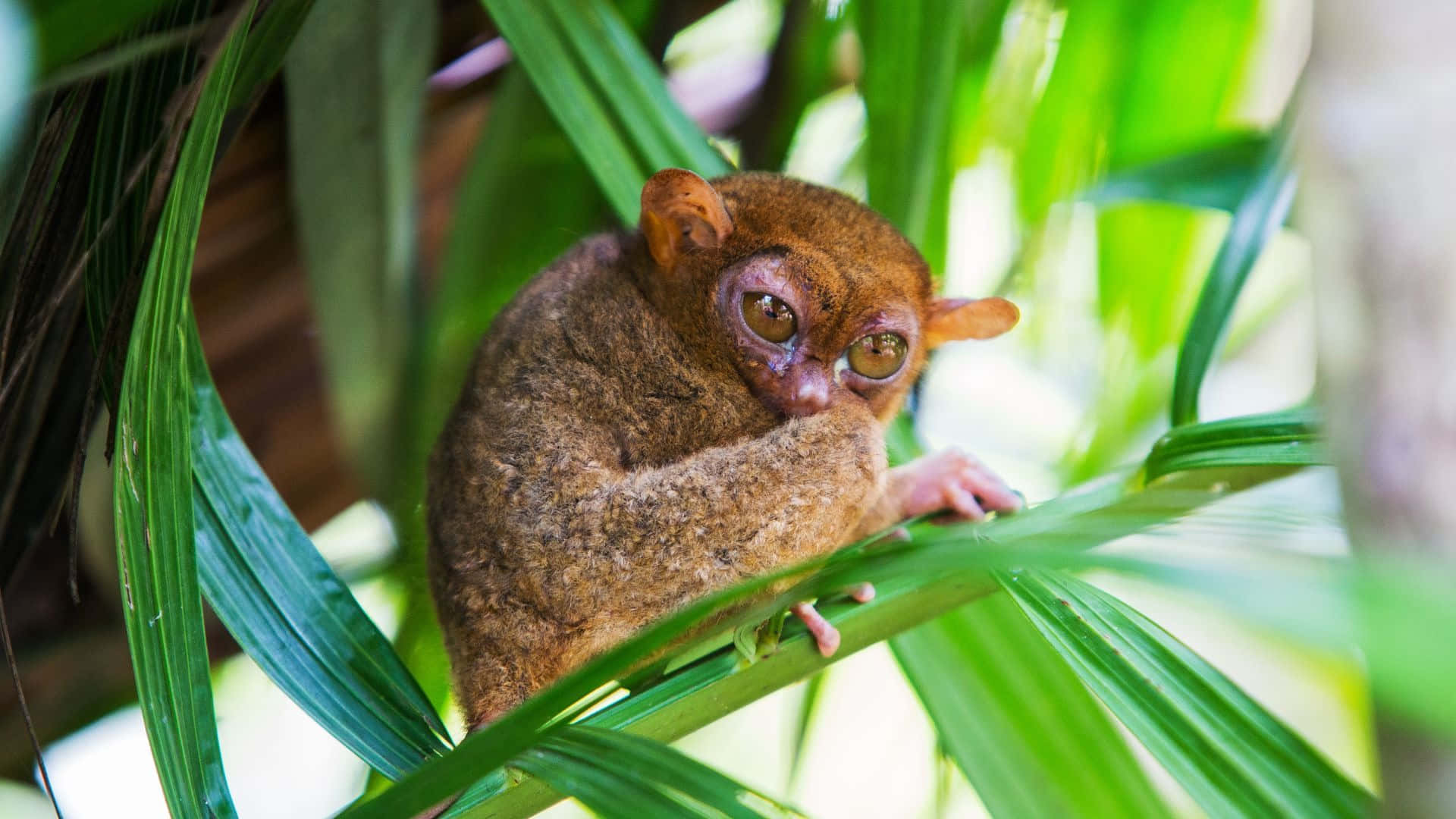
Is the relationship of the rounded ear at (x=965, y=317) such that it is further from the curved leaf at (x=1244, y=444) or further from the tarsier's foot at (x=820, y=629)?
the tarsier's foot at (x=820, y=629)

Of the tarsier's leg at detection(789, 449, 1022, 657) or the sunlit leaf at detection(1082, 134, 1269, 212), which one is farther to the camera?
the sunlit leaf at detection(1082, 134, 1269, 212)

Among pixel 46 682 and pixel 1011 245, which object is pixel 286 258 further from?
pixel 1011 245

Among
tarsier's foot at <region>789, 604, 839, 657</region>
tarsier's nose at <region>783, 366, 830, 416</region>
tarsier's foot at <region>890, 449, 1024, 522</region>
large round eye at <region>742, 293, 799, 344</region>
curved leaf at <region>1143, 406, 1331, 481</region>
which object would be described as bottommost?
curved leaf at <region>1143, 406, 1331, 481</region>

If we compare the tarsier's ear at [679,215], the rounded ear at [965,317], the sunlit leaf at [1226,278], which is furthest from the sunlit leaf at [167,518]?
the sunlit leaf at [1226,278]

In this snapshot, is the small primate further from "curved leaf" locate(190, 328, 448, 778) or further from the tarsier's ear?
"curved leaf" locate(190, 328, 448, 778)

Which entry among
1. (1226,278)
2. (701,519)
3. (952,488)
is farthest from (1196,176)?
(701,519)

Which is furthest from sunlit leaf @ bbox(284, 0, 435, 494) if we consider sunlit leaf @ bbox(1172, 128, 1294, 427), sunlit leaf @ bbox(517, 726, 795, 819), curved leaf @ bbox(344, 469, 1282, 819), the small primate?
sunlit leaf @ bbox(1172, 128, 1294, 427)

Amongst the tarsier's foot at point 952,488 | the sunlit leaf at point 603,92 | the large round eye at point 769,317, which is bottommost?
the tarsier's foot at point 952,488
